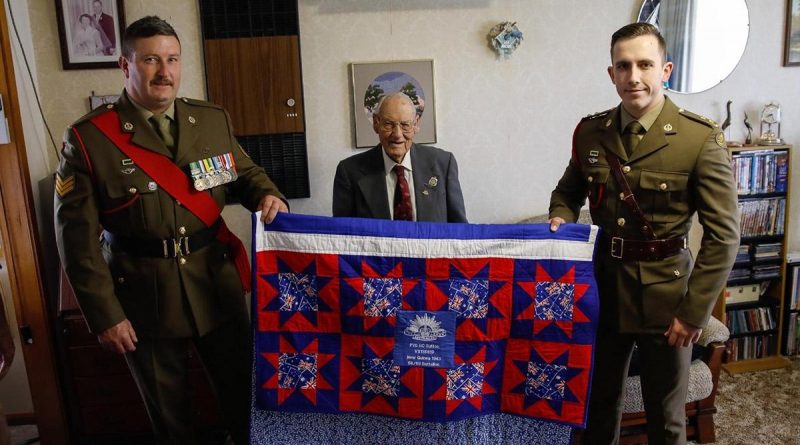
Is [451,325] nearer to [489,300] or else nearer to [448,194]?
[489,300]

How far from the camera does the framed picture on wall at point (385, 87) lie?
2.98 meters

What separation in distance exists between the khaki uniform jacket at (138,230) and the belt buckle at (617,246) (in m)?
1.12

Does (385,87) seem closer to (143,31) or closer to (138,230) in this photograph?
(143,31)

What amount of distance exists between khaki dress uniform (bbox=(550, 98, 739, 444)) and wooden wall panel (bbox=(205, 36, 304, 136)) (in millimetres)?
1461

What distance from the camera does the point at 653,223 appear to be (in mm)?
1854

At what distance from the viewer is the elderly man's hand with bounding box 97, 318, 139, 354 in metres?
1.84

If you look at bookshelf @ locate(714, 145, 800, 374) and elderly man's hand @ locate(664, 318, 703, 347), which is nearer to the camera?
elderly man's hand @ locate(664, 318, 703, 347)

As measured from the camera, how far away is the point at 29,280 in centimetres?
252

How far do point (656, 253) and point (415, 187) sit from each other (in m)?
0.90

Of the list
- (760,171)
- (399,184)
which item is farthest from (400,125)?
(760,171)

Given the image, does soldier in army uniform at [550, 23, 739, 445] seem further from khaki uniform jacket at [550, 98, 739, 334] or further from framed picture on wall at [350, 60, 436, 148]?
framed picture on wall at [350, 60, 436, 148]

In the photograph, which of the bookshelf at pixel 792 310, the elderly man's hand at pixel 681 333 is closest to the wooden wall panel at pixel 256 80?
the elderly man's hand at pixel 681 333

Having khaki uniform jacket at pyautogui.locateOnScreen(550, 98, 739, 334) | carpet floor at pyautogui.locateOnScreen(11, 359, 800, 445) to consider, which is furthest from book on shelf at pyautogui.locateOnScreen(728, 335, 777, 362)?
khaki uniform jacket at pyautogui.locateOnScreen(550, 98, 739, 334)

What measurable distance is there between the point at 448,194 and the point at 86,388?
1.73m
